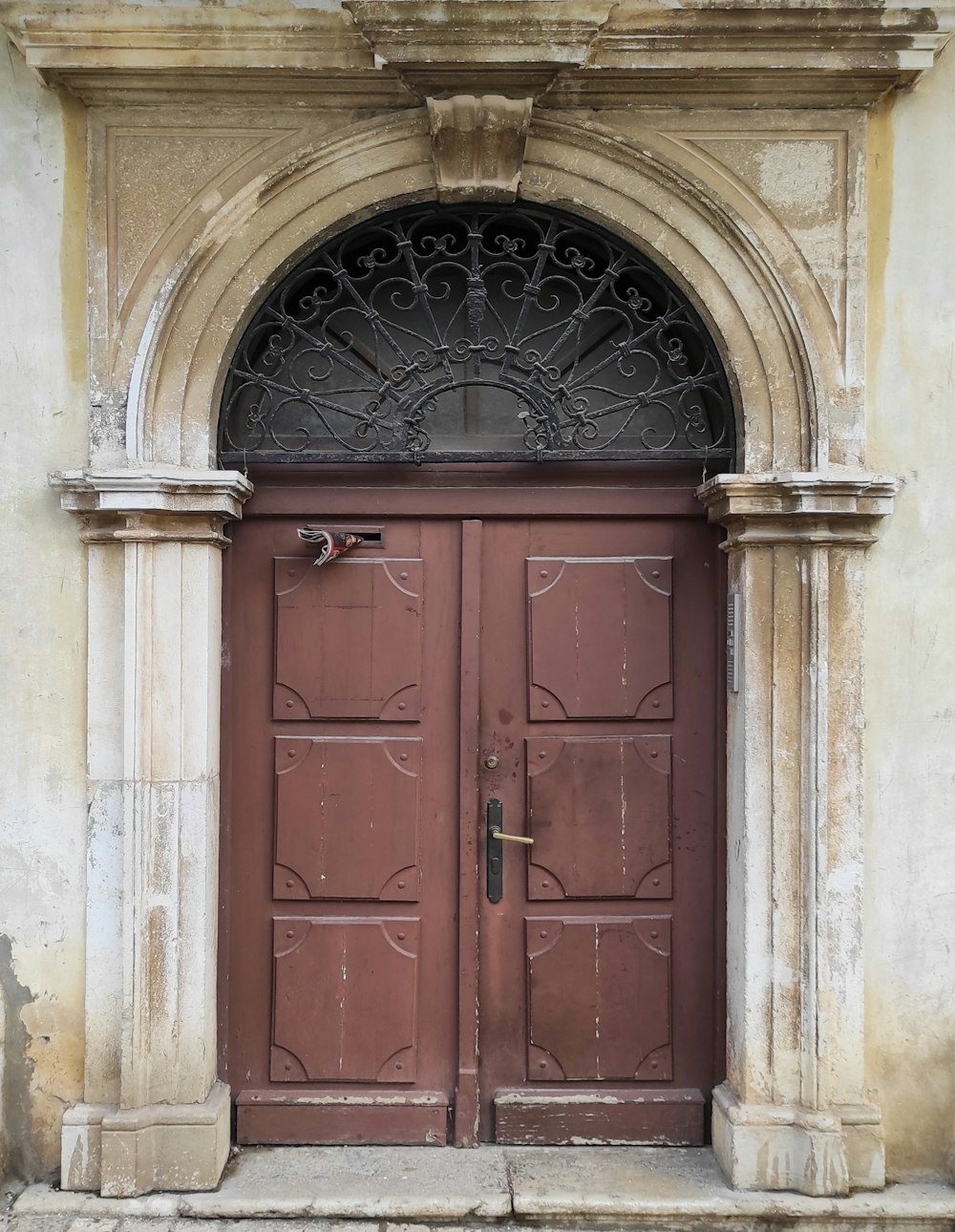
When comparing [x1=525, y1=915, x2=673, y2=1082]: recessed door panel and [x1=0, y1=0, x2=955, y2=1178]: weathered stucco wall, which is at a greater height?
[x1=0, y1=0, x2=955, y2=1178]: weathered stucco wall

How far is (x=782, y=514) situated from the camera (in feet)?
11.4

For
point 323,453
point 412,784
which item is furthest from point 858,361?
point 412,784

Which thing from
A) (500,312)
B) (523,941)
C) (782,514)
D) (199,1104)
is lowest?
(199,1104)

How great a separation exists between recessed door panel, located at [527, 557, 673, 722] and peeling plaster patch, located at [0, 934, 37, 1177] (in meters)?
2.15

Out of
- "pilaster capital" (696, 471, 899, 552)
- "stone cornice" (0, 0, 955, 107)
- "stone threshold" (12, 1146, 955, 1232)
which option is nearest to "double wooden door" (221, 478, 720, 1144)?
"stone threshold" (12, 1146, 955, 1232)

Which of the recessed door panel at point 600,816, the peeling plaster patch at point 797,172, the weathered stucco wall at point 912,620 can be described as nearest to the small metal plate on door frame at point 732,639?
the recessed door panel at point 600,816

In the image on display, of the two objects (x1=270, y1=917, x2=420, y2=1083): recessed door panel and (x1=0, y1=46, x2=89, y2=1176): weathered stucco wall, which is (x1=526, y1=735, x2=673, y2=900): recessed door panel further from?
(x1=0, y1=46, x2=89, y2=1176): weathered stucco wall

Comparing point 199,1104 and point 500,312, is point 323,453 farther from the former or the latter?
point 199,1104

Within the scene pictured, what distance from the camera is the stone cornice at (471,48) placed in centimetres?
332

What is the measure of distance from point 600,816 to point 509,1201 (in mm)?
1379

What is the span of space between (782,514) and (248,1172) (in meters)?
3.08

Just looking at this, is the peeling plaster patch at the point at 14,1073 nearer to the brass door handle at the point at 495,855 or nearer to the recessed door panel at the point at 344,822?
the recessed door panel at the point at 344,822

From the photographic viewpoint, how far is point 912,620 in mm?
3576

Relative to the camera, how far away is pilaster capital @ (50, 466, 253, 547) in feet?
11.2
